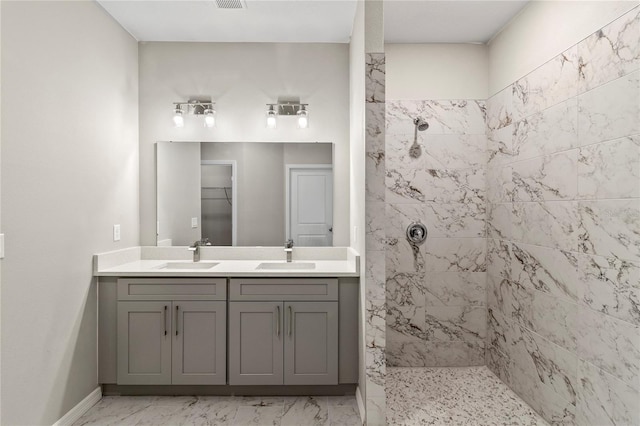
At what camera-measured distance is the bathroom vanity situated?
258 cm

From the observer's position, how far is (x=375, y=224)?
222 cm

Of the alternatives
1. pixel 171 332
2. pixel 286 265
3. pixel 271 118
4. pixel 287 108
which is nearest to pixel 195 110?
pixel 271 118

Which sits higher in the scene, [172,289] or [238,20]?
[238,20]

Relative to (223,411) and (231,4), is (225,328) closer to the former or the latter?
(223,411)

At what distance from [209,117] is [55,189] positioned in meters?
1.33

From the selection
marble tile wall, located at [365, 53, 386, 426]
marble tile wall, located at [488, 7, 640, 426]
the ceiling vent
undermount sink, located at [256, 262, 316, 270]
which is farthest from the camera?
undermount sink, located at [256, 262, 316, 270]

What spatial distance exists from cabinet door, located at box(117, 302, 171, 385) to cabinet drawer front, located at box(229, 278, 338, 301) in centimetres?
53

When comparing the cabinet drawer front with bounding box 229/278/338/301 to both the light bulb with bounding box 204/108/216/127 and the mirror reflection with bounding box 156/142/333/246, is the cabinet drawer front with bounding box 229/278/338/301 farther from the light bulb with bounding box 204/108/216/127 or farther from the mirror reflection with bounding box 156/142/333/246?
the light bulb with bounding box 204/108/216/127

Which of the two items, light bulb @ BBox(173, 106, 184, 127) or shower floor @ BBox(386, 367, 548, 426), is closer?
shower floor @ BBox(386, 367, 548, 426)

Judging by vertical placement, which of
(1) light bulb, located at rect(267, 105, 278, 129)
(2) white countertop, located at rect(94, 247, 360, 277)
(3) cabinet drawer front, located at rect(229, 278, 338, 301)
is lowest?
(3) cabinet drawer front, located at rect(229, 278, 338, 301)

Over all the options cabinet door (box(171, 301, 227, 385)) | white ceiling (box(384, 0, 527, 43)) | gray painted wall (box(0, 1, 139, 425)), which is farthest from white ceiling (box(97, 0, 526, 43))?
cabinet door (box(171, 301, 227, 385))

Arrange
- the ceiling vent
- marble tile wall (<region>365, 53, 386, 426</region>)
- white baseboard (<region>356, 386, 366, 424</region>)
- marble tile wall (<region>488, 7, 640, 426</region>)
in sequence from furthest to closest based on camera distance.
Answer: the ceiling vent
white baseboard (<region>356, 386, 366, 424</region>)
marble tile wall (<region>365, 53, 386, 426</region>)
marble tile wall (<region>488, 7, 640, 426</region>)

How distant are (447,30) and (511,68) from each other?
579mm

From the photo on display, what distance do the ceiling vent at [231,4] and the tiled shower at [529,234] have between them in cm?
126
